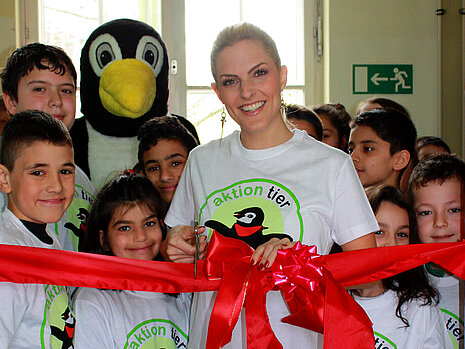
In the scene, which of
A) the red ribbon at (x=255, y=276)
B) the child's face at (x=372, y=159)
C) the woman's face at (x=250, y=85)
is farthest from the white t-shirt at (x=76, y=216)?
the child's face at (x=372, y=159)

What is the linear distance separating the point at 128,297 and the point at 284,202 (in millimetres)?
582

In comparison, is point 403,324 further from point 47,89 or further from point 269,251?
point 47,89

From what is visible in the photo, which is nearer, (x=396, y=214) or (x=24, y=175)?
(x=24, y=175)

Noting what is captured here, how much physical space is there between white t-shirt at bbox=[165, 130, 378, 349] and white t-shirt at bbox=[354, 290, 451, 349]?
1.01 ft

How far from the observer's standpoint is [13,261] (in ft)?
4.05

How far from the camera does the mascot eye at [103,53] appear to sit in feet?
6.87

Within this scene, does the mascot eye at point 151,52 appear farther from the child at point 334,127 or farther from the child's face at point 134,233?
the child at point 334,127

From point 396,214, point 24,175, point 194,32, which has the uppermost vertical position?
point 194,32

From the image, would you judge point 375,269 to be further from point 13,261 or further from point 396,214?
point 13,261

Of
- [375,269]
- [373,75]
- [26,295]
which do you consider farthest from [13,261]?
[373,75]

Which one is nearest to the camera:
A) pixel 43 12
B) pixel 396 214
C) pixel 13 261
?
pixel 13 261

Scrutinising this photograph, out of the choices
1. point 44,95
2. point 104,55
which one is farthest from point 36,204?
point 104,55

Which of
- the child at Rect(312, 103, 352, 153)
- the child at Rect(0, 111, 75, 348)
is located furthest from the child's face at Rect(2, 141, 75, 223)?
the child at Rect(312, 103, 352, 153)

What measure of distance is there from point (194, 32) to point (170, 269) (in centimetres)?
223
